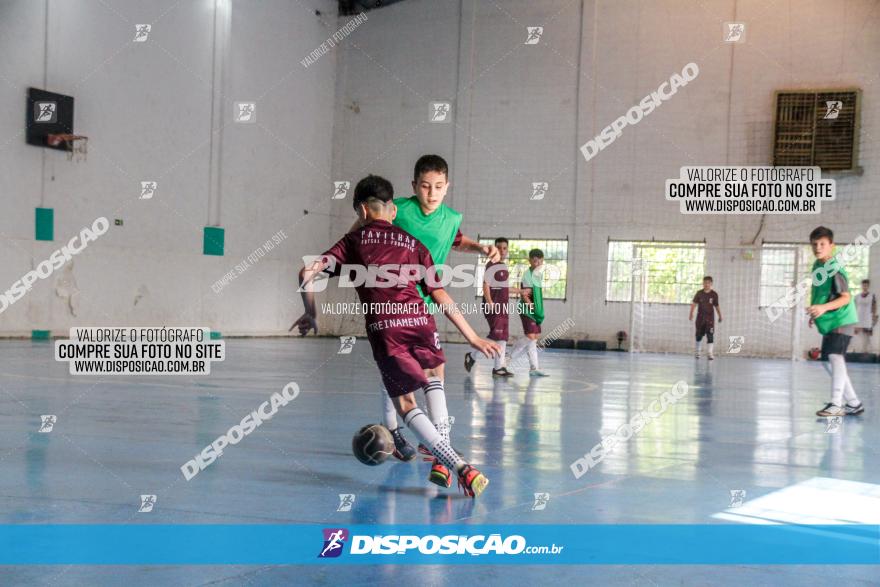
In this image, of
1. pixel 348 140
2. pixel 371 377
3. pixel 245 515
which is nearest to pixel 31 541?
pixel 245 515

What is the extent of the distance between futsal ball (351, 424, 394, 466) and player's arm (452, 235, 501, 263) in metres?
1.34

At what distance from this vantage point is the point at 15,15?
1878 cm

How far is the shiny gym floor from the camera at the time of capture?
3629 mm

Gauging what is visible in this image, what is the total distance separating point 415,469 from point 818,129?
22443mm

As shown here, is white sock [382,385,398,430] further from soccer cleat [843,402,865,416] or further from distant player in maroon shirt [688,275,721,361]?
distant player in maroon shirt [688,275,721,361]

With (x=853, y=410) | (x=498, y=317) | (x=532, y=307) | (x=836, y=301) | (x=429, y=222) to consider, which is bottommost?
(x=853, y=410)

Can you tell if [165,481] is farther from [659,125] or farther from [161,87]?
[659,125]

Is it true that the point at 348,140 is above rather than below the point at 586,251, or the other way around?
above

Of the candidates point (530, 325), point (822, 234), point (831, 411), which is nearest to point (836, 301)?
point (822, 234)

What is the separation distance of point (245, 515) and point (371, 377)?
30.2 feet

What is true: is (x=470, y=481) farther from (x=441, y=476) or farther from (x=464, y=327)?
(x=464, y=327)

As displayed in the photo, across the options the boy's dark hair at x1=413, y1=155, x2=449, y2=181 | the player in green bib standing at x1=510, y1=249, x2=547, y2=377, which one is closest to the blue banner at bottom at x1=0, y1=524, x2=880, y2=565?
the boy's dark hair at x1=413, y1=155, x2=449, y2=181

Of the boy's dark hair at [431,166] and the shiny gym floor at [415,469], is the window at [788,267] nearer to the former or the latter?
the shiny gym floor at [415,469]

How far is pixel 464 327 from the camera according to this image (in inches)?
197
